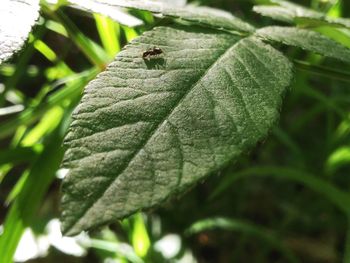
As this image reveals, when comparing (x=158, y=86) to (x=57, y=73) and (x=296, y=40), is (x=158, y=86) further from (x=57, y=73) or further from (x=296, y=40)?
(x=57, y=73)

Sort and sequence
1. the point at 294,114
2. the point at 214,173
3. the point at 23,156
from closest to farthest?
the point at 214,173, the point at 23,156, the point at 294,114

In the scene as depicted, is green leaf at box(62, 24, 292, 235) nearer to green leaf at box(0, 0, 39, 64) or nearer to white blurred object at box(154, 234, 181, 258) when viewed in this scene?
green leaf at box(0, 0, 39, 64)

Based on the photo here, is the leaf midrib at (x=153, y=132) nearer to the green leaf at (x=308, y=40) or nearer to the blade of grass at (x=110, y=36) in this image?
the green leaf at (x=308, y=40)

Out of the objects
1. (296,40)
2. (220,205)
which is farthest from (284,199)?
(296,40)

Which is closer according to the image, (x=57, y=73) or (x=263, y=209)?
(x=57, y=73)

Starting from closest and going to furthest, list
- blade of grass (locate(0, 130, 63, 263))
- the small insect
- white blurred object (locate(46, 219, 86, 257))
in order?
the small insect < blade of grass (locate(0, 130, 63, 263)) < white blurred object (locate(46, 219, 86, 257))

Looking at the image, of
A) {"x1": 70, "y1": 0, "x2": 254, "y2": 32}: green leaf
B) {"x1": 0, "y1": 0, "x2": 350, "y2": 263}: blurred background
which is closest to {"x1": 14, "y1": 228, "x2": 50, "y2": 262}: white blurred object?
{"x1": 0, "y1": 0, "x2": 350, "y2": 263}: blurred background
